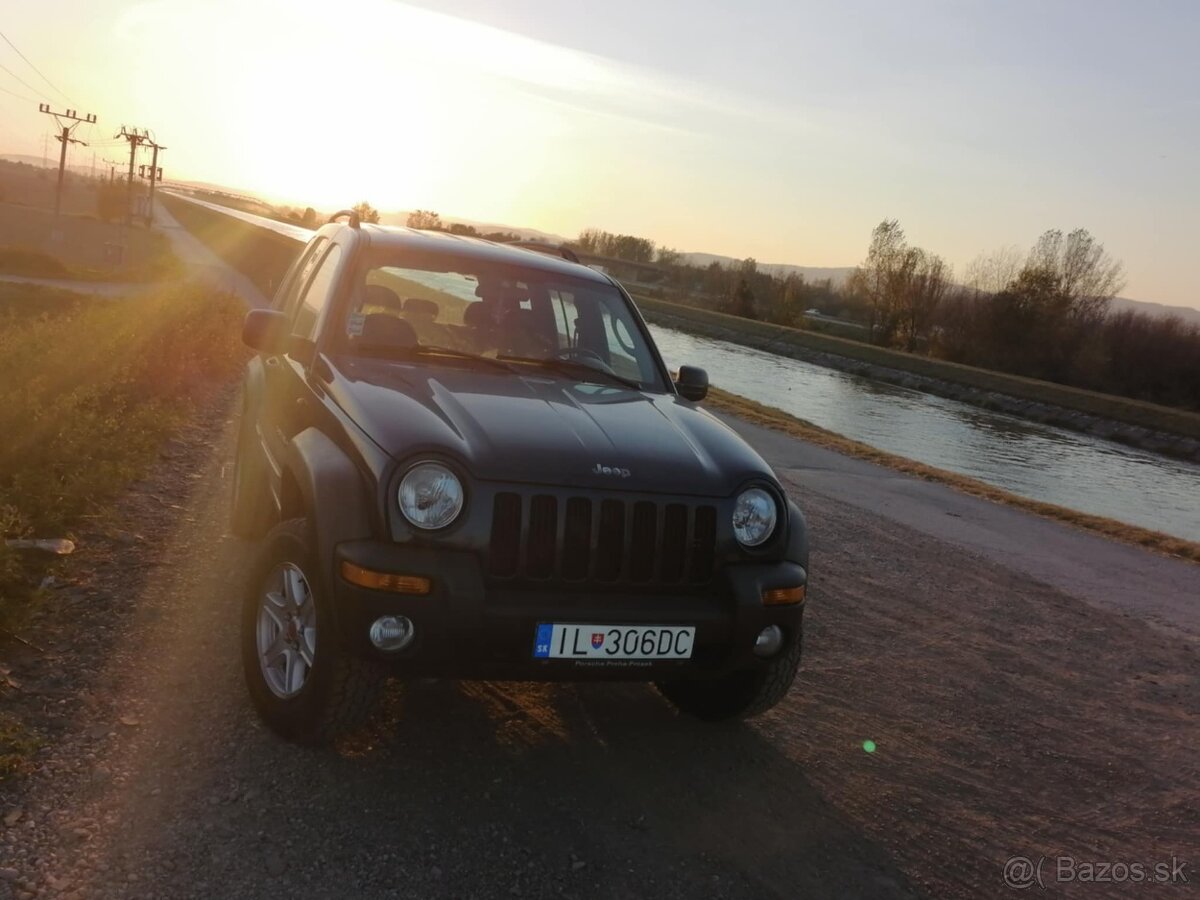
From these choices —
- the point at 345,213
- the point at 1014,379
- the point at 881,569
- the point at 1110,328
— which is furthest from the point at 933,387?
the point at 345,213

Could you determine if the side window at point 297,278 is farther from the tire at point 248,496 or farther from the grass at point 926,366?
the grass at point 926,366

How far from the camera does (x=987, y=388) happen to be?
2135 inches

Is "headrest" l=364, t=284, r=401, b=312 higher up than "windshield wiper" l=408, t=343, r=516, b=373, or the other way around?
"headrest" l=364, t=284, r=401, b=312

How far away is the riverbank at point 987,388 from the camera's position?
45125mm

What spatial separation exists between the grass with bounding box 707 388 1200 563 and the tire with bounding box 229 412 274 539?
34.2 feet

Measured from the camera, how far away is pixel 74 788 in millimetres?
3170

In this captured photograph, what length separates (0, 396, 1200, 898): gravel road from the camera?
301 centimetres

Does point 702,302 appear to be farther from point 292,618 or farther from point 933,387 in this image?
point 292,618

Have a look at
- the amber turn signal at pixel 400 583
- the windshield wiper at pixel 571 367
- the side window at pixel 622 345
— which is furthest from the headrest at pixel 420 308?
the amber turn signal at pixel 400 583

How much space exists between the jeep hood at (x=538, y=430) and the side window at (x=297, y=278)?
1.58 m

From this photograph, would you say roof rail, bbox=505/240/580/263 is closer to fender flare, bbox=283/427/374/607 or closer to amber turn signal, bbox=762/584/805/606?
fender flare, bbox=283/427/374/607

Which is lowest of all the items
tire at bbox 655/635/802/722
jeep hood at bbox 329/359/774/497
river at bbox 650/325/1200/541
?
river at bbox 650/325/1200/541

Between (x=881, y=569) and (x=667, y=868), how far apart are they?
17.2 feet

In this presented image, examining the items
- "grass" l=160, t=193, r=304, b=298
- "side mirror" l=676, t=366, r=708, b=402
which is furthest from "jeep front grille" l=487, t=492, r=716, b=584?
"grass" l=160, t=193, r=304, b=298
